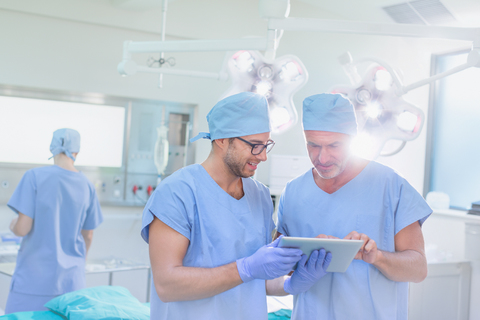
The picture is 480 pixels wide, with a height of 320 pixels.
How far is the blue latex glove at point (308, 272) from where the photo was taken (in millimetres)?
1330

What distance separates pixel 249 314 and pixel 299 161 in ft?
8.53

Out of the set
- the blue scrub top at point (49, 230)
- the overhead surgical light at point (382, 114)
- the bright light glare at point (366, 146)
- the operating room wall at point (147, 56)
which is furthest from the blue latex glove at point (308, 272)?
the operating room wall at point (147, 56)

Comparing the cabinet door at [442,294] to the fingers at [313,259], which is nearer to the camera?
the fingers at [313,259]

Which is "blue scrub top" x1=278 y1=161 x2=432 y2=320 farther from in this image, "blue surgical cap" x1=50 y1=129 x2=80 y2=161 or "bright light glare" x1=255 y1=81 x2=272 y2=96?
"blue surgical cap" x1=50 y1=129 x2=80 y2=161

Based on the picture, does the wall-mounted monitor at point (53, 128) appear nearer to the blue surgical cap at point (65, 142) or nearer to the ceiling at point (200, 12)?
the ceiling at point (200, 12)

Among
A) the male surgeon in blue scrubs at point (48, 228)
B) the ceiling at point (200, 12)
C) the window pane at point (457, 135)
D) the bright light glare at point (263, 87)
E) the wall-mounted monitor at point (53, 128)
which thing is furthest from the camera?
the window pane at point (457, 135)

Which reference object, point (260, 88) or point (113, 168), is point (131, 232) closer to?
point (113, 168)

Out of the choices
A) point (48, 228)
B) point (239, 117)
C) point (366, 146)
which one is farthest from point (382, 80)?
point (48, 228)

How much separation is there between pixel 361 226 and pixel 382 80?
760mm

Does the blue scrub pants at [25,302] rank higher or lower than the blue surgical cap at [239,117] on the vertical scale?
lower

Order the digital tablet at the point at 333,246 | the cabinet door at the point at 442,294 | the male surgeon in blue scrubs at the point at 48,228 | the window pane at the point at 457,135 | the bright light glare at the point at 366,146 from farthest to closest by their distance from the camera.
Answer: the window pane at the point at 457,135, the cabinet door at the point at 442,294, the male surgeon in blue scrubs at the point at 48,228, the bright light glare at the point at 366,146, the digital tablet at the point at 333,246

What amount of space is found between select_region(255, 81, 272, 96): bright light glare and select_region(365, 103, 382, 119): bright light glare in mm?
423

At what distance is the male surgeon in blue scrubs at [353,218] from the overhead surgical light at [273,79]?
0.42 meters

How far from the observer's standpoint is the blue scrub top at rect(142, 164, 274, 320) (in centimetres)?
132
